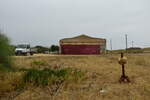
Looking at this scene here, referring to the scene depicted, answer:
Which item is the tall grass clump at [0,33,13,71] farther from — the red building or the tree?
the tree

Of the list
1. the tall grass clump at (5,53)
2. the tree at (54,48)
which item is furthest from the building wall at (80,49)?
the tall grass clump at (5,53)

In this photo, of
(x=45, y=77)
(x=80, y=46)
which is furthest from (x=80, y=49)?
(x=45, y=77)

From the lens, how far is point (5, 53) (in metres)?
10.9

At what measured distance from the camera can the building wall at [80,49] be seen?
120ft

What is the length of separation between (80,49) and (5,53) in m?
26.0

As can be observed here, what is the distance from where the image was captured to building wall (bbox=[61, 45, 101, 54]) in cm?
3644

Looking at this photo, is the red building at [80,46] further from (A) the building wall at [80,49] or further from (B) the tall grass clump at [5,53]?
(B) the tall grass clump at [5,53]

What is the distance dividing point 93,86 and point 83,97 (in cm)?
171

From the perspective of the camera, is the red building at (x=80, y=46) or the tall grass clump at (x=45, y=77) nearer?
the tall grass clump at (x=45, y=77)

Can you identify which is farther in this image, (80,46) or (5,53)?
(80,46)

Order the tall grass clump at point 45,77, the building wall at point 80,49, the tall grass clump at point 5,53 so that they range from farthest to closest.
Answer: the building wall at point 80,49 → the tall grass clump at point 5,53 → the tall grass clump at point 45,77

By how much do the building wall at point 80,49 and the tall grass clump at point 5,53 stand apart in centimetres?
2483

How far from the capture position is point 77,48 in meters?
36.8

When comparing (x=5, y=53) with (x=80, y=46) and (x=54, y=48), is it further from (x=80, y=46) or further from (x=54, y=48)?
(x=54, y=48)
